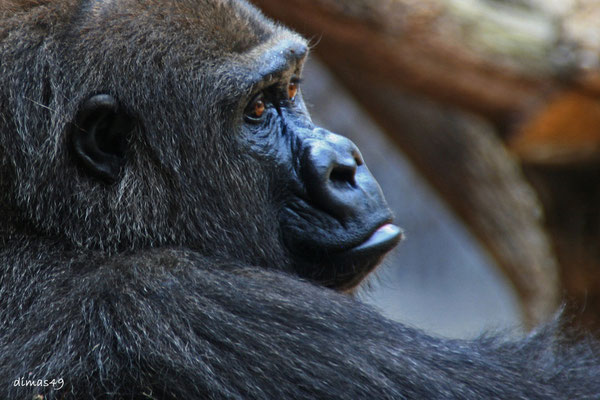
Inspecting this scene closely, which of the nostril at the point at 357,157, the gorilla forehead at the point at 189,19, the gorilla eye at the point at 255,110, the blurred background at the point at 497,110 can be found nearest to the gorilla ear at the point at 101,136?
the gorilla forehead at the point at 189,19

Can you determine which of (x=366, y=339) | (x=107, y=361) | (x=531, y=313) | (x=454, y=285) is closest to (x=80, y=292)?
(x=107, y=361)

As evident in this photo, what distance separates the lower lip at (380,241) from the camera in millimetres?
2635

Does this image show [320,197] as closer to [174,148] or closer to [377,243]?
[377,243]

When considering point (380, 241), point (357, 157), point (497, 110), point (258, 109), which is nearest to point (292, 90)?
point (258, 109)

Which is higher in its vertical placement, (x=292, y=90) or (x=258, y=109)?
(x=292, y=90)

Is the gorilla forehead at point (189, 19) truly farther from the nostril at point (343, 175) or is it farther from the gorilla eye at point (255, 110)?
the nostril at point (343, 175)

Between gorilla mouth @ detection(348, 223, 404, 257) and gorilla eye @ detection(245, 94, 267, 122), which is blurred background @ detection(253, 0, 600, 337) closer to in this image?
gorilla mouth @ detection(348, 223, 404, 257)

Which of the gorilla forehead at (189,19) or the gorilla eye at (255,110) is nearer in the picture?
the gorilla forehead at (189,19)

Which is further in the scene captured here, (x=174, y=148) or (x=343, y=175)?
(x=343, y=175)

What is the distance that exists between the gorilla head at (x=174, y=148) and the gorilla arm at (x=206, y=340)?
0.60 ft

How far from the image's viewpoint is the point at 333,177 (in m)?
2.70

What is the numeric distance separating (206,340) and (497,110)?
3.29 metres

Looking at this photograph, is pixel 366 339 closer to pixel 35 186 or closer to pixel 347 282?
pixel 347 282

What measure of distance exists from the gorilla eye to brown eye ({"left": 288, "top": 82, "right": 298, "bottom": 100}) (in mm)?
208
